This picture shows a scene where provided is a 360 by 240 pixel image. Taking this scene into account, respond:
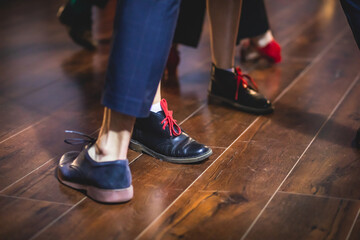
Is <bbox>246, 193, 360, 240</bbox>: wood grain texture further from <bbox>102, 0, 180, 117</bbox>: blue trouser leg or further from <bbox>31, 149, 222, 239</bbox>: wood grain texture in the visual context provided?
<bbox>102, 0, 180, 117</bbox>: blue trouser leg

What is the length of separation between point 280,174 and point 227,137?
0.83 feet

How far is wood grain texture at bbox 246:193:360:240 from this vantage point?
0.92 meters

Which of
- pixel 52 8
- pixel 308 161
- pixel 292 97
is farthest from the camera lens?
pixel 52 8

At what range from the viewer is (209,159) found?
1240mm

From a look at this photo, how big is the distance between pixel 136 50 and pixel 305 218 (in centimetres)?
47

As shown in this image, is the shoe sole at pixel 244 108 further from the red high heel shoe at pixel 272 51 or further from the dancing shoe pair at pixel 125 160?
the red high heel shoe at pixel 272 51

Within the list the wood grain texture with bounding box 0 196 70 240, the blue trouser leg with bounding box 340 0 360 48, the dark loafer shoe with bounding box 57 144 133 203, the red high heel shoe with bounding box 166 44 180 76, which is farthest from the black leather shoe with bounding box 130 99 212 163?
the red high heel shoe with bounding box 166 44 180 76

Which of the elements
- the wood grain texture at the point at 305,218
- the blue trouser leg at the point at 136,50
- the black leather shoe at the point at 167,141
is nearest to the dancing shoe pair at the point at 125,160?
the black leather shoe at the point at 167,141

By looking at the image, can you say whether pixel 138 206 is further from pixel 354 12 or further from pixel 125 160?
pixel 354 12

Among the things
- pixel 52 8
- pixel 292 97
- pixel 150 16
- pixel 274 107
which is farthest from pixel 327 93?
pixel 52 8

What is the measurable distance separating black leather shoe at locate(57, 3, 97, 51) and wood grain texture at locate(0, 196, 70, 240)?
126cm

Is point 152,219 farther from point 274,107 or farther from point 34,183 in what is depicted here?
point 274,107

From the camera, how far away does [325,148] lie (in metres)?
1.28

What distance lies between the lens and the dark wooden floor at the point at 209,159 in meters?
0.96
